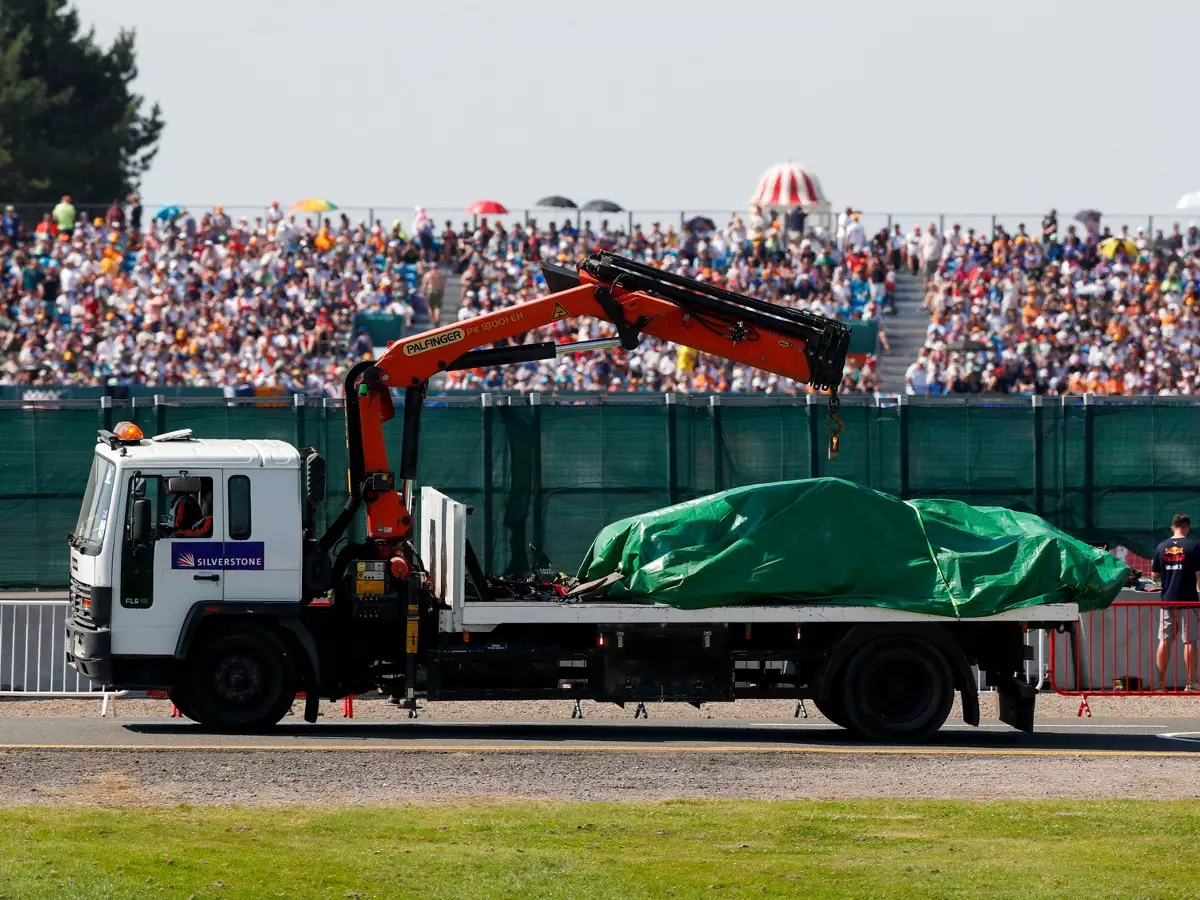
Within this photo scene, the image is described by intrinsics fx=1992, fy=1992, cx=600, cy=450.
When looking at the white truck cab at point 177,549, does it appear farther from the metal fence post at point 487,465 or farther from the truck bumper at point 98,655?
the metal fence post at point 487,465

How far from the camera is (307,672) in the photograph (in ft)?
52.6

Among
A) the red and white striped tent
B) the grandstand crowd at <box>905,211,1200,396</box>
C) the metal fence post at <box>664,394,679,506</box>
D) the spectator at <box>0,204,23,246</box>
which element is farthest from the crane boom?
the red and white striped tent

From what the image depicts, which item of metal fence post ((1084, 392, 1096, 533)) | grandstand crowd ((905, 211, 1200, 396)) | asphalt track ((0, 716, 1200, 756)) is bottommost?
asphalt track ((0, 716, 1200, 756))

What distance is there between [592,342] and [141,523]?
408 centimetres

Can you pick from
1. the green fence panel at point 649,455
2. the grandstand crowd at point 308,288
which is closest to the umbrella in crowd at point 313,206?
the grandstand crowd at point 308,288

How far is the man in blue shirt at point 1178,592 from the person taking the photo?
63.1 feet

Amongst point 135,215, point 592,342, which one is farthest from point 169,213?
point 592,342

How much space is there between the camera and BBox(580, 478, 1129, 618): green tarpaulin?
16.1 metres

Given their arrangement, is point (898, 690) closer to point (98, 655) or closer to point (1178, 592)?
point (1178, 592)

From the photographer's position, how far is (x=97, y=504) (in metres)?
16.0

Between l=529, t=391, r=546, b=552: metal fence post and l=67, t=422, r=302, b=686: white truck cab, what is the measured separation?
25.0ft

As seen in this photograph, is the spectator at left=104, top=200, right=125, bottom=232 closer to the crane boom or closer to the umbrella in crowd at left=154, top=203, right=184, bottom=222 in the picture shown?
Answer: the umbrella in crowd at left=154, top=203, right=184, bottom=222

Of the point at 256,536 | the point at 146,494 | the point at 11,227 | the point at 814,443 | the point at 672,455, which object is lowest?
the point at 256,536

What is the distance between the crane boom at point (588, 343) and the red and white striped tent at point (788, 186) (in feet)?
153
